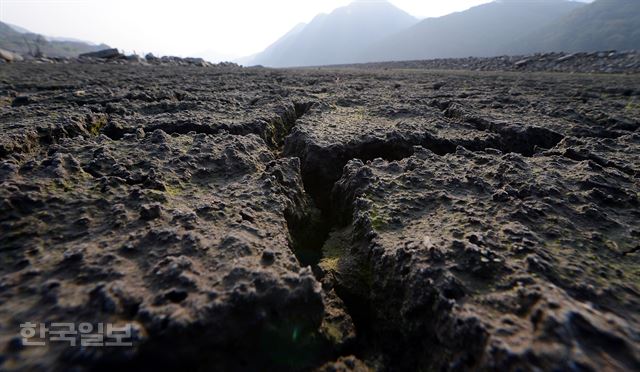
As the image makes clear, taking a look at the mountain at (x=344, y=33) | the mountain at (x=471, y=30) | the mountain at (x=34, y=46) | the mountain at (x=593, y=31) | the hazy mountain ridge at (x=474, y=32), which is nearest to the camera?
the mountain at (x=34, y=46)

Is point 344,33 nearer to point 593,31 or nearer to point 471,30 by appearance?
point 471,30

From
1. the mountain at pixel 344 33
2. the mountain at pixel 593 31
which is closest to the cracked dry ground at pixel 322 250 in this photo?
the mountain at pixel 593 31

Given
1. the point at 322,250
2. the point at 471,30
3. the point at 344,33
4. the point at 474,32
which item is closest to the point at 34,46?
the point at 322,250

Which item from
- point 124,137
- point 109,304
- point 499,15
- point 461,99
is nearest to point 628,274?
point 109,304

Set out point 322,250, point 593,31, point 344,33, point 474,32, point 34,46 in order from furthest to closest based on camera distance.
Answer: point 344,33 → point 474,32 → point 593,31 → point 34,46 → point 322,250

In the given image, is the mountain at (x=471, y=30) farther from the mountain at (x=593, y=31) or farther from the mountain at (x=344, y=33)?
the mountain at (x=344, y=33)

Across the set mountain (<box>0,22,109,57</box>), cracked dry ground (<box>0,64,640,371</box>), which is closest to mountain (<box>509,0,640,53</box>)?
cracked dry ground (<box>0,64,640,371</box>)

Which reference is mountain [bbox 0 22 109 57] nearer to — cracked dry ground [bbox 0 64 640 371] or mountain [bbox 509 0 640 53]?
→ cracked dry ground [bbox 0 64 640 371]
